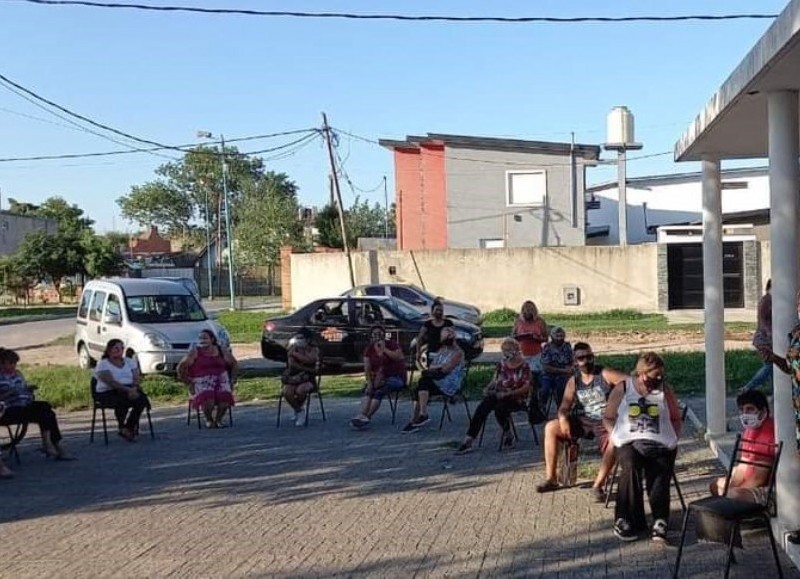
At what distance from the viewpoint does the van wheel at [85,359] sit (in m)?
19.3

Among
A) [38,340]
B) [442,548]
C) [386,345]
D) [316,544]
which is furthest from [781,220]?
[38,340]

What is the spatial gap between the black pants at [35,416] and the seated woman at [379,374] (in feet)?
11.2

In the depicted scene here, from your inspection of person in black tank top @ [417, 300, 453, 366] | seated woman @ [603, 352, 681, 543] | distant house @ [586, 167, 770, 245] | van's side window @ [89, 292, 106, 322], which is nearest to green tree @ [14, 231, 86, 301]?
distant house @ [586, 167, 770, 245]

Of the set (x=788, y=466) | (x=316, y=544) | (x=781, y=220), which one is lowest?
(x=316, y=544)

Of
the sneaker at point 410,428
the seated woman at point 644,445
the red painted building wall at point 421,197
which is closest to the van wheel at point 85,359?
the sneaker at point 410,428

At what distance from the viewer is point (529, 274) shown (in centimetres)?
3194

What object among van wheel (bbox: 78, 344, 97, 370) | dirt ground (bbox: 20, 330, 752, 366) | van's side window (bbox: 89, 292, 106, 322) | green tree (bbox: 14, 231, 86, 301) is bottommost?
dirt ground (bbox: 20, 330, 752, 366)

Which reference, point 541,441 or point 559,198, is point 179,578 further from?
point 559,198

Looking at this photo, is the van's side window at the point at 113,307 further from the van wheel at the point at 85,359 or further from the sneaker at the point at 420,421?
the sneaker at the point at 420,421

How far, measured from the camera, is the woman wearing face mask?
643cm

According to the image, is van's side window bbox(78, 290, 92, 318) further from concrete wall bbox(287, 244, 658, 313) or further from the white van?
concrete wall bbox(287, 244, 658, 313)

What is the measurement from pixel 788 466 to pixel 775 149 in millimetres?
2069

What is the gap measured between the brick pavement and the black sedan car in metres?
6.47

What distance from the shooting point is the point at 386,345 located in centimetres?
1223
